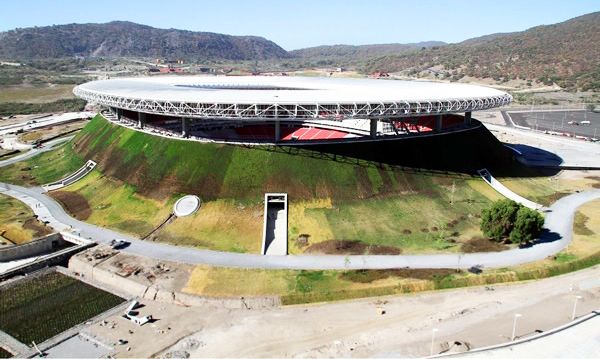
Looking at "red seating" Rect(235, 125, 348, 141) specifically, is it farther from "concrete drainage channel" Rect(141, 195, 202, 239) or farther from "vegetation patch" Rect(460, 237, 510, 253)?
"vegetation patch" Rect(460, 237, 510, 253)

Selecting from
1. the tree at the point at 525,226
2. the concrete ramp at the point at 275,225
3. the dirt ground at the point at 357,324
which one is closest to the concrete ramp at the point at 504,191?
the tree at the point at 525,226

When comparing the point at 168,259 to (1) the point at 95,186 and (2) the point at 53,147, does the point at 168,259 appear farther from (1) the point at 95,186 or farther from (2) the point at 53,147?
(2) the point at 53,147

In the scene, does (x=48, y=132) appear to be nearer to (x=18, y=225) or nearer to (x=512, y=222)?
(x=18, y=225)

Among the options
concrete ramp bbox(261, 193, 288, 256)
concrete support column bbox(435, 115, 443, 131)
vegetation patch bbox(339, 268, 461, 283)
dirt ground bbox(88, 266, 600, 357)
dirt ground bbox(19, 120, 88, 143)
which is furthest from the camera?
A: dirt ground bbox(19, 120, 88, 143)

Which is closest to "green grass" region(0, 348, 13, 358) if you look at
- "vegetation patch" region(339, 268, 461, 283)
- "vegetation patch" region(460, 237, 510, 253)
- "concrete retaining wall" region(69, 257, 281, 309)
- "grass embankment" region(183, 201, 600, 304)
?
"concrete retaining wall" region(69, 257, 281, 309)

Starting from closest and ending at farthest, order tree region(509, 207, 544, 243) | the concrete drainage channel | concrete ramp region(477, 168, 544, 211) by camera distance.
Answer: tree region(509, 207, 544, 243) → the concrete drainage channel → concrete ramp region(477, 168, 544, 211)

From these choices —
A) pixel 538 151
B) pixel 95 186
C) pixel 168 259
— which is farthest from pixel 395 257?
pixel 538 151
